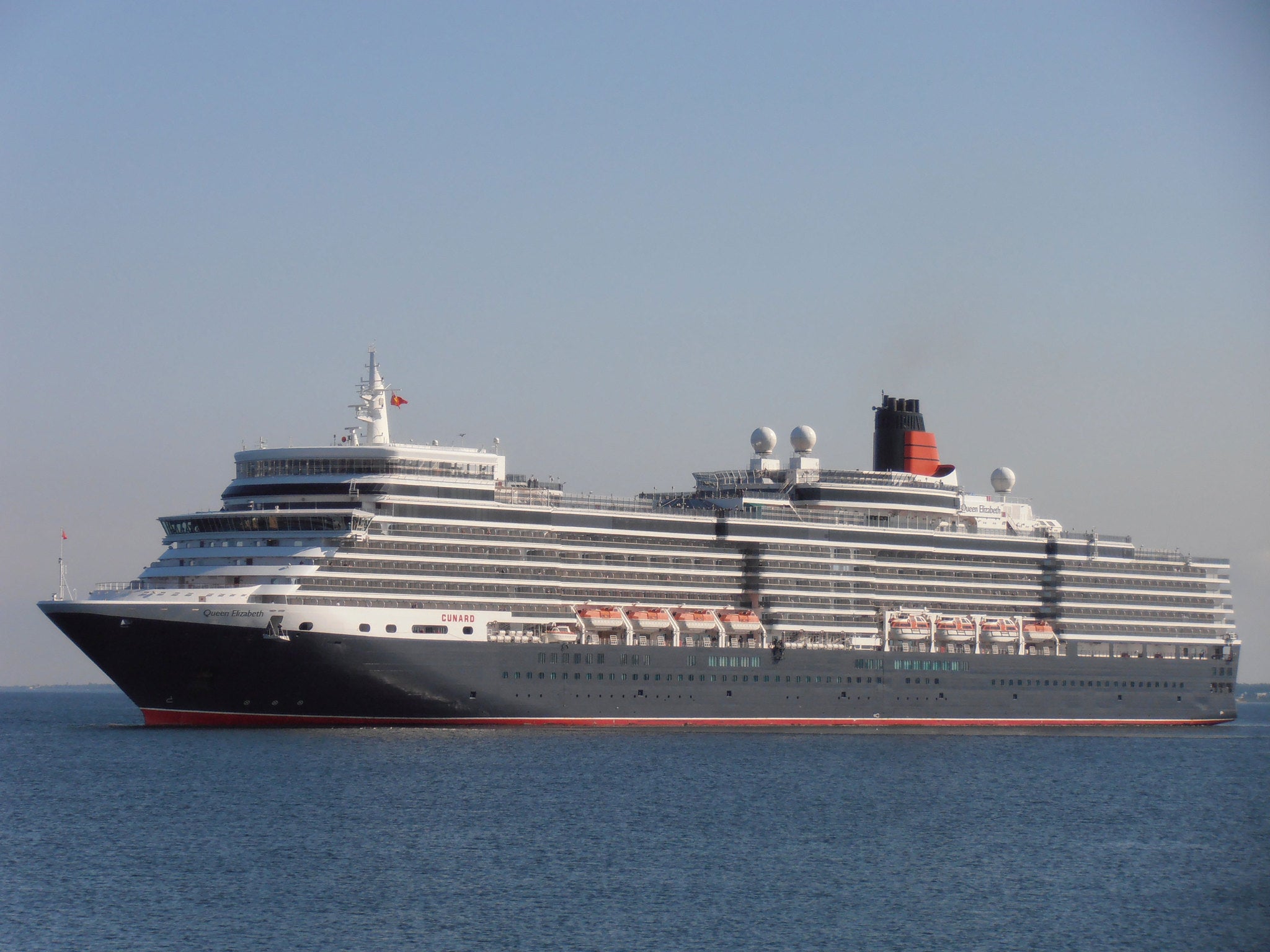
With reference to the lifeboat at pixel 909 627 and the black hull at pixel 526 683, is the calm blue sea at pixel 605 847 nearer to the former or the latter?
the black hull at pixel 526 683

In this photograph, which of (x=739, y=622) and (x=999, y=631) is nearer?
(x=739, y=622)

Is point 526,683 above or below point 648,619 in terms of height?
below

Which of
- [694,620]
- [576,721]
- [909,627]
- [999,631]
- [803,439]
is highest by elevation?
[803,439]

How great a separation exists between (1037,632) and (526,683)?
34845mm

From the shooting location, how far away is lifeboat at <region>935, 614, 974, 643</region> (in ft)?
293

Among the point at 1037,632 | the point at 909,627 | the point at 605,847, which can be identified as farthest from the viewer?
the point at 1037,632

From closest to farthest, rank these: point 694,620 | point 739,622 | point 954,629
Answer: point 694,620, point 739,622, point 954,629

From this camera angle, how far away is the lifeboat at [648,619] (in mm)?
78188

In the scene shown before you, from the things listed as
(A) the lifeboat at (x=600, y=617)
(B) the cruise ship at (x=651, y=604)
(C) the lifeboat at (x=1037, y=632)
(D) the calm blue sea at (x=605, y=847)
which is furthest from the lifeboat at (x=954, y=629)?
(A) the lifeboat at (x=600, y=617)

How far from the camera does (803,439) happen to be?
9094 cm

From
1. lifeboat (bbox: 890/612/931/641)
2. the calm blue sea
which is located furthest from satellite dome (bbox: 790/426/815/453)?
the calm blue sea

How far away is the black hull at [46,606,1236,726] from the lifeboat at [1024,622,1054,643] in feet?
5.92

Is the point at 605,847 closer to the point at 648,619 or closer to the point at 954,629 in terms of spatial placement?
the point at 648,619

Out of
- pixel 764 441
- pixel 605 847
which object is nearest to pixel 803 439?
pixel 764 441
